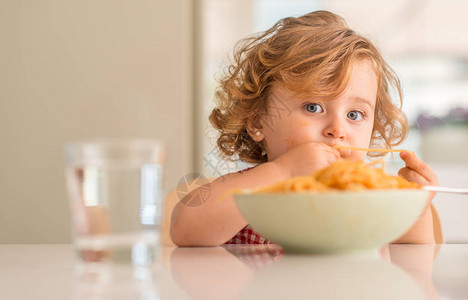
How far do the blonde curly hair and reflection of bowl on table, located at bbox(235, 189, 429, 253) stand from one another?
24.0 inches

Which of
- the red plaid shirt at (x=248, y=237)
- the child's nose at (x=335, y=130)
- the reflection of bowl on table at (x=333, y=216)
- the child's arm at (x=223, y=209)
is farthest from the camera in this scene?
the red plaid shirt at (x=248, y=237)

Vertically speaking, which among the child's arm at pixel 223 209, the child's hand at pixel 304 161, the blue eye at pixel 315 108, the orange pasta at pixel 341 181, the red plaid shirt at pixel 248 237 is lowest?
the red plaid shirt at pixel 248 237

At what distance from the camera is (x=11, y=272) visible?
55 centimetres

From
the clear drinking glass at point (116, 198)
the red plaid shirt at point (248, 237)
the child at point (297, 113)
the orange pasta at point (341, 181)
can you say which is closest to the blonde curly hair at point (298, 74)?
the child at point (297, 113)

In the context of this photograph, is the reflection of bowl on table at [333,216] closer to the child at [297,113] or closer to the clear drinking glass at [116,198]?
the clear drinking glass at [116,198]

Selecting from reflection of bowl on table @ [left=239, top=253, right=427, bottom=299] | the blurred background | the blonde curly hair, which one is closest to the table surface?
reflection of bowl on table @ [left=239, top=253, right=427, bottom=299]

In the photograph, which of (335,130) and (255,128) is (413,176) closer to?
(335,130)

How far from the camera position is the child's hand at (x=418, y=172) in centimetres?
100

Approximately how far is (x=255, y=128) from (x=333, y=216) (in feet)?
2.69

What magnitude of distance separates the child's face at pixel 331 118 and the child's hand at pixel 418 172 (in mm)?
170

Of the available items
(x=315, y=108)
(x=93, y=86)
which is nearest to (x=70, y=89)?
(x=93, y=86)

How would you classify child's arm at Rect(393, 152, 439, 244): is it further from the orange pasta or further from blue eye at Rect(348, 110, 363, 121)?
the orange pasta

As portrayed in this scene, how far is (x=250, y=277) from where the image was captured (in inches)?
19.0

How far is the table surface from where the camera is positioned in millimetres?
412
